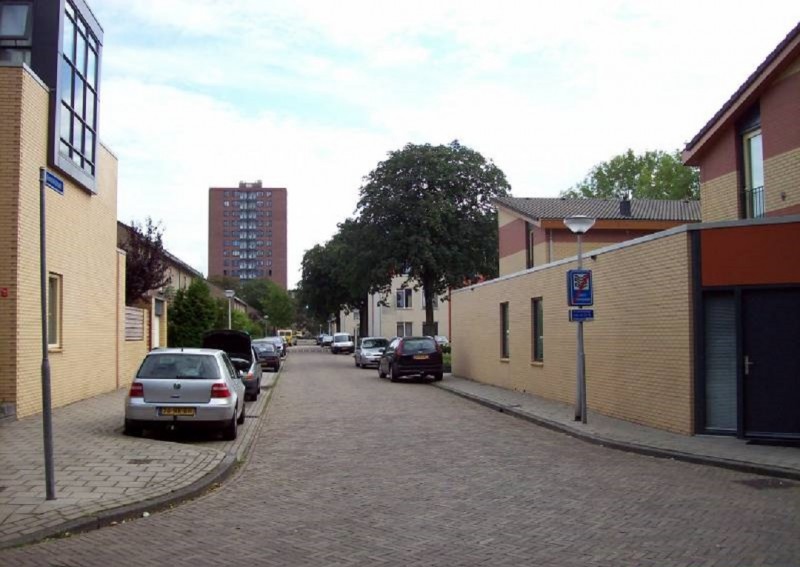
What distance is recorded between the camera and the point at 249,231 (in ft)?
527

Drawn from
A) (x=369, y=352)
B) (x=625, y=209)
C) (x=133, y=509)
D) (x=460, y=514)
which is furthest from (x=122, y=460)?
(x=369, y=352)

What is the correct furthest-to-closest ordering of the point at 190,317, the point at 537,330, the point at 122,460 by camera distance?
1. the point at 190,317
2. the point at 537,330
3. the point at 122,460

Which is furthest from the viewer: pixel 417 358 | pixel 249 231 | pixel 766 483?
pixel 249 231

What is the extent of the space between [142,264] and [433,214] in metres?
14.5

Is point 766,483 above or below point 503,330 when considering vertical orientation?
below

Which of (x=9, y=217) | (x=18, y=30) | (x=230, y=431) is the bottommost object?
(x=230, y=431)

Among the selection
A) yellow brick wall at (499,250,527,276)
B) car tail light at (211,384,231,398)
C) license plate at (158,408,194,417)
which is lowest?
license plate at (158,408,194,417)

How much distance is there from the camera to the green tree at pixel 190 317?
32031mm

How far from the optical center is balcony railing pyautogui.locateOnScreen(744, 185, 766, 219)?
56.5 feet

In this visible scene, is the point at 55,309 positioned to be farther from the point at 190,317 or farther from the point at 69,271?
the point at 190,317

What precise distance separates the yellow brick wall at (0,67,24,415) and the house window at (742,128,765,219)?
1492 cm

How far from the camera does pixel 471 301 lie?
26.6 meters

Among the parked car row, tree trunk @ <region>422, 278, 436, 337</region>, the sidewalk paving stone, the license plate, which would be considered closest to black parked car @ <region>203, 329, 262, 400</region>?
the sidewalk paving stone

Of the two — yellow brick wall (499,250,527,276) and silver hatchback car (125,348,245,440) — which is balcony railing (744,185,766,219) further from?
yellow brick wall (499,250,527,276)
